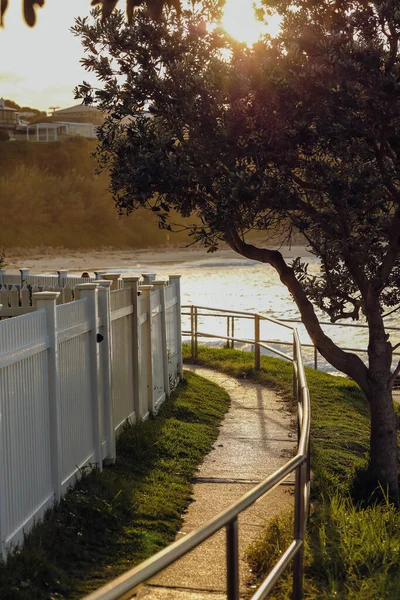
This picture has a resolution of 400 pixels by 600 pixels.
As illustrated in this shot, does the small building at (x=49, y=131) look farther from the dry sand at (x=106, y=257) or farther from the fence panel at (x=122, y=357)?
the fence panel at (x=122, y=357)

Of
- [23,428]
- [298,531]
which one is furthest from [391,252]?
[298,531]

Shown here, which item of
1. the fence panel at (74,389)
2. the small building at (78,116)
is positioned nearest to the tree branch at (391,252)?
the fence panel at (74,389)

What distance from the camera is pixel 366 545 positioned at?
5863 mm

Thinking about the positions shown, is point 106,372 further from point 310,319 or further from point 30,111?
point 30,111

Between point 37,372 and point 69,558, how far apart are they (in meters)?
1.28

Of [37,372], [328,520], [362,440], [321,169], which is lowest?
[362,440]

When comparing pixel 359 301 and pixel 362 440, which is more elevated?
pixel 359 301

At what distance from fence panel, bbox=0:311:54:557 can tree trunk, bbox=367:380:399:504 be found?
4264 mm

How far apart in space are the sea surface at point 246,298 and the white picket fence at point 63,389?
65.8ft

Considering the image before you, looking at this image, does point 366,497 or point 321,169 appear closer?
point 366,497

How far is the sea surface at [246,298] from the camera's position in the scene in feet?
136

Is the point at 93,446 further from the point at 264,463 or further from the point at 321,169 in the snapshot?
the point at 321,169

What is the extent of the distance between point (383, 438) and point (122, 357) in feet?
9.58

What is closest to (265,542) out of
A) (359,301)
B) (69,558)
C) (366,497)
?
(69,558)
